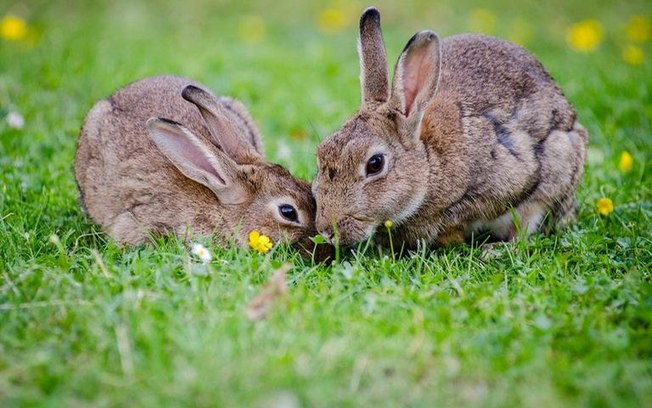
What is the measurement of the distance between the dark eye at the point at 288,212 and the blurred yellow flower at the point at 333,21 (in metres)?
6.74

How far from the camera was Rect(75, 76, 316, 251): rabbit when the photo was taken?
18.4 ft

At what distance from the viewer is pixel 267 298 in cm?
413

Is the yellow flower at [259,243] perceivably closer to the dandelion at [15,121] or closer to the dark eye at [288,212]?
the dark eye at [288,212]

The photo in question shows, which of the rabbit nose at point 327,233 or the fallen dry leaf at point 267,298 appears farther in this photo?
the rabbit nose at point 327,233

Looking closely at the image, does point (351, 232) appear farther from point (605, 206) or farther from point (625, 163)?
point (625, 163)

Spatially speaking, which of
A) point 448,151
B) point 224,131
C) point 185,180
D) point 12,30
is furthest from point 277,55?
point 448,151

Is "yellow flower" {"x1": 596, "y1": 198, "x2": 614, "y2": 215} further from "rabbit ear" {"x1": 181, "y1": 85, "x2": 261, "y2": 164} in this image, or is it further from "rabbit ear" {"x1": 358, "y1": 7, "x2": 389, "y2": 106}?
"rabbit ear" {"x1": 181, "y1": 85, "x2": 261, "y2": 164}

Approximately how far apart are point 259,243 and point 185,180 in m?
0.88

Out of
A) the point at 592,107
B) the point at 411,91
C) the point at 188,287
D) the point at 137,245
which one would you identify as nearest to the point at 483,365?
the point at 188,287

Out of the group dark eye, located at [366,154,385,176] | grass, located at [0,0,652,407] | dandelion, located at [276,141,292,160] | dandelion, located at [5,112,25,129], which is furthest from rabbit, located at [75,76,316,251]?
dandelion, located at [5,112,25,129]

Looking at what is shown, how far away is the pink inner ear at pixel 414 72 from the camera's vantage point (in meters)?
5.38

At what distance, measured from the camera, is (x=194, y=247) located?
5.08 meters

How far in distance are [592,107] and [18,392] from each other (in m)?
6.55

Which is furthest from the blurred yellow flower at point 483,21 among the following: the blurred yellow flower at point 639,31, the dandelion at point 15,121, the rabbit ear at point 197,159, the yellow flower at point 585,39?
the rabbit ear at point 197,159
